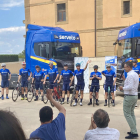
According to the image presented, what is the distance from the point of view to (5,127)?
1.04m

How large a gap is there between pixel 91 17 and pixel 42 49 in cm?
1009

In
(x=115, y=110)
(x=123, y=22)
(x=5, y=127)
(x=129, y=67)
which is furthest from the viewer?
(x=123, y=22)

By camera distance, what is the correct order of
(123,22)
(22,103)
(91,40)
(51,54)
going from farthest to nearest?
(91,40)
(123,22)
(51,54)
(22,103)

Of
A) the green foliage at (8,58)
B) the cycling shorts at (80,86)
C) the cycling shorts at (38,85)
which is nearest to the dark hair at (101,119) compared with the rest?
the cycling shorts at (80,86)

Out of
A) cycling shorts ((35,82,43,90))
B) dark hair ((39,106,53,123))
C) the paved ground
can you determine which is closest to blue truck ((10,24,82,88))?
cycling shorts ((35,82,43,90))

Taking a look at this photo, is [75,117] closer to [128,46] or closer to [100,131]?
[100,131]

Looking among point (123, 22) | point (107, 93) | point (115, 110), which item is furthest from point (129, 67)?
point (123, 22)

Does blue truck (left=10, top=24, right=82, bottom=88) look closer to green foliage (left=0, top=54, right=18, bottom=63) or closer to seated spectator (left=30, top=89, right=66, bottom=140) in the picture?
seated spectator (left=30, top=89, right=66, bottom=140)

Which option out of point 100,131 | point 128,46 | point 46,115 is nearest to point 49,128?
point 46,115

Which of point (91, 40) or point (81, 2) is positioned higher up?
point (81, 2)

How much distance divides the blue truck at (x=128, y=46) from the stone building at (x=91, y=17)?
8932mm

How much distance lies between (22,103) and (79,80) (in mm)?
2817

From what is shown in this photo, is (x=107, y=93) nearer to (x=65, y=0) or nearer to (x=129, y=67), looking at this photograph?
(x=129, y=67)

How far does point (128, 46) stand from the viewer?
35.0ft
